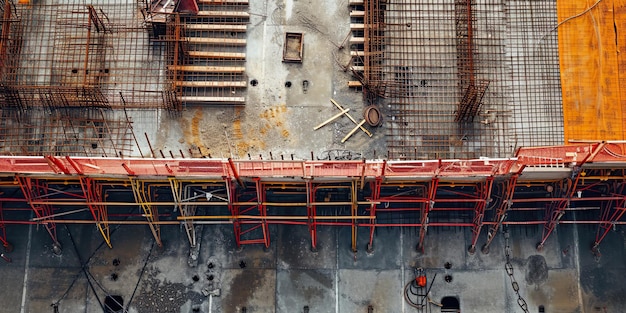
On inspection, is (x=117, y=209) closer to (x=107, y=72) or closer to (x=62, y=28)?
(x=107, y=72)

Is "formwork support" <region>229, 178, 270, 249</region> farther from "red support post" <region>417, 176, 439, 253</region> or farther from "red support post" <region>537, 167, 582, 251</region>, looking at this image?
"red support post" <region>537, 167, 582, 251</region>

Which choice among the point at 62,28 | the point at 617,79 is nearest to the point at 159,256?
the point at 62,28

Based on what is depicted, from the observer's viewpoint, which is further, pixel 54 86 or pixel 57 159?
pixel 54 86

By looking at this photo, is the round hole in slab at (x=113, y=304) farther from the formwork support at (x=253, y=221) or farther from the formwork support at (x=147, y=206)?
the formwork support at (x=253, y=221)

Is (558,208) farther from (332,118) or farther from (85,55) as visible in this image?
(85,55)

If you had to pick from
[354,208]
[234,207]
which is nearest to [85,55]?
[234,207]

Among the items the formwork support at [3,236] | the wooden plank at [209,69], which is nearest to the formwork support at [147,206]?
the wooden plank at [209,69]
